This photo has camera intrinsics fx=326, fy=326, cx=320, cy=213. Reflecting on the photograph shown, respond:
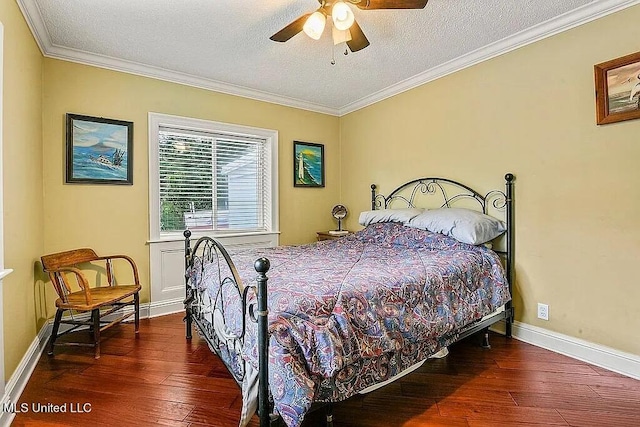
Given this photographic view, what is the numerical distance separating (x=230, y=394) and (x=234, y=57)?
2803 mm

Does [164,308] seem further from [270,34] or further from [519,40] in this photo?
[519,40]

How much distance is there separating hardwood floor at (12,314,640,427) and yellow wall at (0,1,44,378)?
386 millimetres

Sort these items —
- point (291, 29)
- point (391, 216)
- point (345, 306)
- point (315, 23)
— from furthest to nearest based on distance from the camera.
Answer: point (391, 216), point (291, 29), point (315, 23), point (345, 306)

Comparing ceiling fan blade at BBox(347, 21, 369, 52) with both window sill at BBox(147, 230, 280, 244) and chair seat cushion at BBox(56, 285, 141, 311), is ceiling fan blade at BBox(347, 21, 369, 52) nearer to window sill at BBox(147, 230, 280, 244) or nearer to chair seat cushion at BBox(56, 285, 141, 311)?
window sill at BBox(147, 230, 280, 244)

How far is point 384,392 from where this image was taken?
6.56 feet

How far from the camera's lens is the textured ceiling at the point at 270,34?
2311mm

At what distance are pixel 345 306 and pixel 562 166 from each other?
2.12m

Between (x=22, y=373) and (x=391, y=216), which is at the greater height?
(x=391, y=216)

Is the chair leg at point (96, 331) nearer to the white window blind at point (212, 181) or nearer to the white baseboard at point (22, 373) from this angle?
the white baseboard at point (22, 373)

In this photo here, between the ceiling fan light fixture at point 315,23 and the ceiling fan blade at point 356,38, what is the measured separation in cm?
23

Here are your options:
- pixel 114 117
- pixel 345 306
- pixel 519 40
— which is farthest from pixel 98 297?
pixel 519 40

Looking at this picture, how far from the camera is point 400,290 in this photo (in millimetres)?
1845

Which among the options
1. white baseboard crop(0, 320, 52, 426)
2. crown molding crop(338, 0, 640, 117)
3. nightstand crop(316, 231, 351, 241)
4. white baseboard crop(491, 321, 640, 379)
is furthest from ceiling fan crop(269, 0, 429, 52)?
white baseboard crop(0, 320, 52, 426)

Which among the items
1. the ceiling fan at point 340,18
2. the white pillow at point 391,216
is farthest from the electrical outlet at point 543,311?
the ceiling fan at point 340,18
